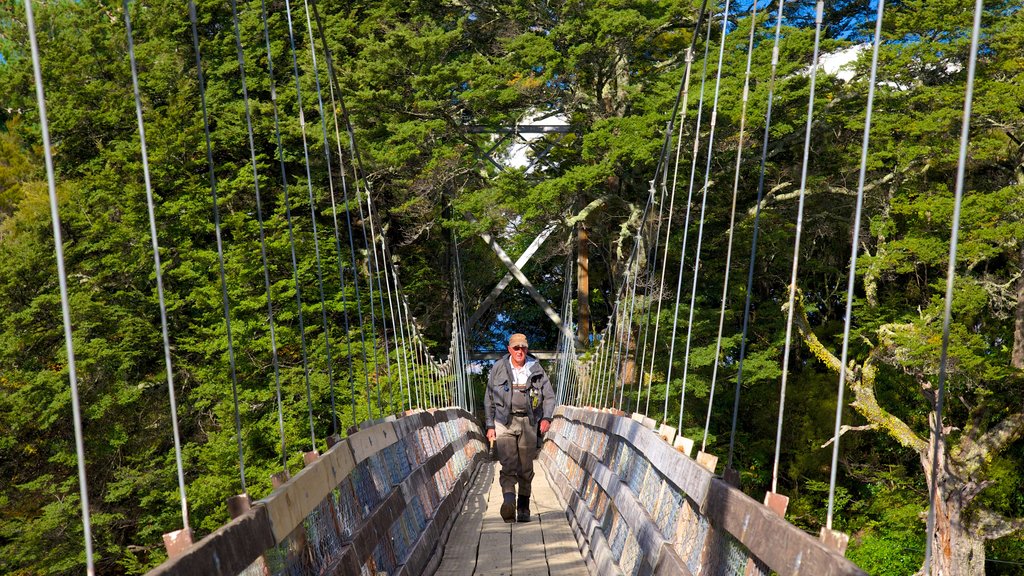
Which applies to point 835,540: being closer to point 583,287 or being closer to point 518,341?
point 518,341

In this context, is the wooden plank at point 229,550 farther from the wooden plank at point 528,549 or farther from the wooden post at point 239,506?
the wooden plank at point 528,549

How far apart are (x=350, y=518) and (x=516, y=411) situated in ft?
9.44

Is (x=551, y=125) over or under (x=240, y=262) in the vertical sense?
over

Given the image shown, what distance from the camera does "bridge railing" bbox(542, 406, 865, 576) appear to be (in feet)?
7.41

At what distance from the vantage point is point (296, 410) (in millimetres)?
23812

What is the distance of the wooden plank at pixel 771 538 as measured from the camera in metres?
1.96

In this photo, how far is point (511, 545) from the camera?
5766mm

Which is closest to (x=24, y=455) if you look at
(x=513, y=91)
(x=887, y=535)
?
(x=513, y=91)

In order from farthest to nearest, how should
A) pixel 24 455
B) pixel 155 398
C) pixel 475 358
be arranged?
pixel 475 358, pixel 155 398, pixel 24 455

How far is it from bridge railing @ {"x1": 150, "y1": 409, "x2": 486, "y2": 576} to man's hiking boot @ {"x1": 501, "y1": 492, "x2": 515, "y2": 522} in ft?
1.05

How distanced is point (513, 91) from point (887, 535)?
1072 cm

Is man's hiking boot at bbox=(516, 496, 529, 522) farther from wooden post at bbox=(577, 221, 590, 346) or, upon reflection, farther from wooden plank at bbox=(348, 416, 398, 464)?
wooden post at bbox=(577, 221, 590, 346)

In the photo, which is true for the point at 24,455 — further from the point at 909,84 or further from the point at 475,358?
the point at 909,84

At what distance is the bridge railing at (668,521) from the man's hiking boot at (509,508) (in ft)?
1.10
